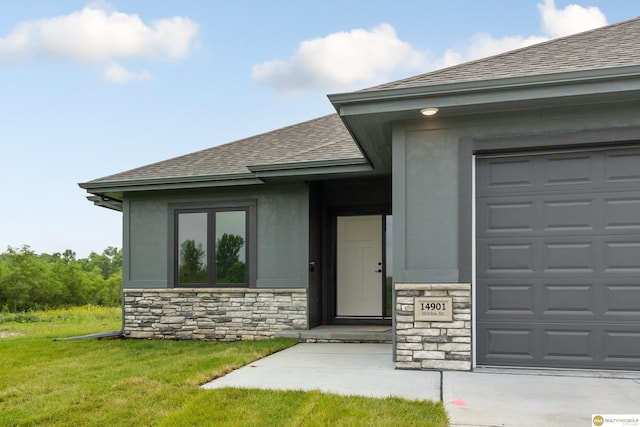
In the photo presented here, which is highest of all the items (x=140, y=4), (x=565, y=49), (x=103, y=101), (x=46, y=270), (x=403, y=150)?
(x=140, y=4)

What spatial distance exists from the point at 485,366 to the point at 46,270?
32.8 m

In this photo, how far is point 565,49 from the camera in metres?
6.14

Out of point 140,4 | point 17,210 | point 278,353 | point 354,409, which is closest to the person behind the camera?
point 354,409

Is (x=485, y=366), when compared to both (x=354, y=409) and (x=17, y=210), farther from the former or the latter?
(x=17, y=210)

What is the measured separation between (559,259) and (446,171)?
4.90 ft

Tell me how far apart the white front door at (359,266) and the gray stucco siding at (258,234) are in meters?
1.10

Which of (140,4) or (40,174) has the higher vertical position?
(140,4)

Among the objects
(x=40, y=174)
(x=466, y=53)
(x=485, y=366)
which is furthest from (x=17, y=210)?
(x=485, y=366)

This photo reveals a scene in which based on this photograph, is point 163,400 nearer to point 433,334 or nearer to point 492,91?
point 433,334

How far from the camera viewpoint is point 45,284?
31781 mm

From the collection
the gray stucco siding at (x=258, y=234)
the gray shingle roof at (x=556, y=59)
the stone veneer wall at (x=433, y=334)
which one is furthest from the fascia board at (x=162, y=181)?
the stone veneer wall at (x=433, y=334)

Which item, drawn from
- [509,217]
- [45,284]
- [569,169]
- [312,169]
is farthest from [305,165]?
[45,284]

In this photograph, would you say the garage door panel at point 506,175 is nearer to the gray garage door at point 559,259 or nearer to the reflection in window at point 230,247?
the gray garage door at point 559,259

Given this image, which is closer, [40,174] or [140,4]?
[140,4]
